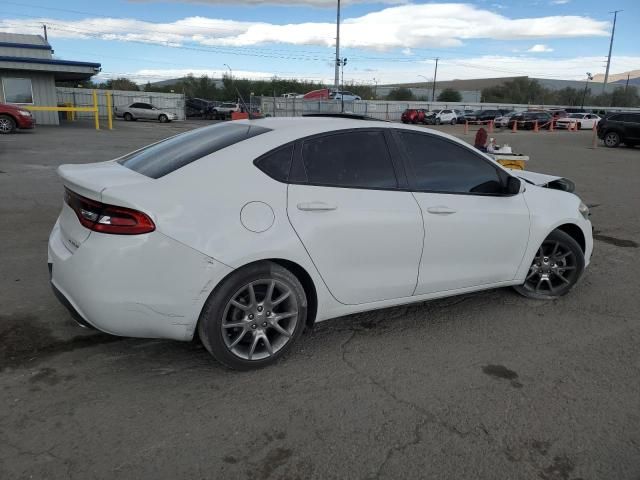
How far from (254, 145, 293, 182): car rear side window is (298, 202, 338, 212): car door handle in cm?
20

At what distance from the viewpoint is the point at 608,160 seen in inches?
729

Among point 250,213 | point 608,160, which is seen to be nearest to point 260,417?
point 250,213

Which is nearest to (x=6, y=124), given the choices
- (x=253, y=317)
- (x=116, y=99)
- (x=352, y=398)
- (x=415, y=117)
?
(x=253, y=317)

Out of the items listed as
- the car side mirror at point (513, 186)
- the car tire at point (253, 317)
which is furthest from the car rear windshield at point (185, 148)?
the car side mirror at point (513, 186)

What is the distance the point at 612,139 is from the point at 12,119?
26.1 meters

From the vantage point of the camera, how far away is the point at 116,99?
44094mm

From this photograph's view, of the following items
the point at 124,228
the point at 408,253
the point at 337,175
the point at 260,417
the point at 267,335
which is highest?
the point at 337,175

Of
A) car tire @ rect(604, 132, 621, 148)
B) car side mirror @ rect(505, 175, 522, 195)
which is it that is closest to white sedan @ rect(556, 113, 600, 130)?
car tire @ rect(604, 132, 621, 148)

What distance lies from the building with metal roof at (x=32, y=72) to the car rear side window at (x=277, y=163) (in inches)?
1078

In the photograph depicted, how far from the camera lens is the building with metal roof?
25.8 m

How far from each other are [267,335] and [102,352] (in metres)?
1.15

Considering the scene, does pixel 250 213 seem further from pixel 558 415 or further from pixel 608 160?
pixel 608 160

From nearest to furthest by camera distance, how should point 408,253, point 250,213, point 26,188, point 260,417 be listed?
point 260,417
point 250,213
point 408,253
point 26,188

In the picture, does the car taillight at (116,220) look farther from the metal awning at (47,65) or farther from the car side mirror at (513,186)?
the metal awning at (47,65)
